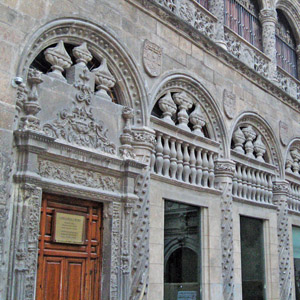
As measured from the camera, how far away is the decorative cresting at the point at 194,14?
10008mm

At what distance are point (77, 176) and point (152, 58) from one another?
286 centimetres

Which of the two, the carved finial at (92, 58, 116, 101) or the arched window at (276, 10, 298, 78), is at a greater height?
the arched window at (276, 10, 298, 78)

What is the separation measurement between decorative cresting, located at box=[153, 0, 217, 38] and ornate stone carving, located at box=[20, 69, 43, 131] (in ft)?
11.5

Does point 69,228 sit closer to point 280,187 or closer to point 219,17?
point 219,17

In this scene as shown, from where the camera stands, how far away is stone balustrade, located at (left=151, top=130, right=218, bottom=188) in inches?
355

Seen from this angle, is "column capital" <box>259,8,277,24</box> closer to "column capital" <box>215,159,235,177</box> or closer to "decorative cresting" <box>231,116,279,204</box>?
"decorative cresting" <box>231,116,279,204</box>

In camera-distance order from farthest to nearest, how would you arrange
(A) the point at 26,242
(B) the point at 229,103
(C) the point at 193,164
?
(B) the point at 229,103 < (C) the point at 193,164 < (A) the point at 26,242

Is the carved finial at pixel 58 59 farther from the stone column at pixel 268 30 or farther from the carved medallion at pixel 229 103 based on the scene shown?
the stone column at pixel 268 30

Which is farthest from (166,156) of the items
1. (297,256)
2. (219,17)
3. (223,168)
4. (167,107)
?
(297,256)

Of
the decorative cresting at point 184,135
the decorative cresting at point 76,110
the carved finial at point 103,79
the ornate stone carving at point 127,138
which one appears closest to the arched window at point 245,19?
the decorative cresting at point 184,135

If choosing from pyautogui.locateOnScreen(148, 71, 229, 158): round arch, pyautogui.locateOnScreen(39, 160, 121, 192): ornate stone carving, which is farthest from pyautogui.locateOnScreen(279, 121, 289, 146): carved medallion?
pyautogui.locateOnScreen(39, 160, 121, 192): ornate stone carving

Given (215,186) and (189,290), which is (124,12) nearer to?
(215,186)

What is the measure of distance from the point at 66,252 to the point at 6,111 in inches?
87.5

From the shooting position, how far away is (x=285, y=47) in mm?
15352
